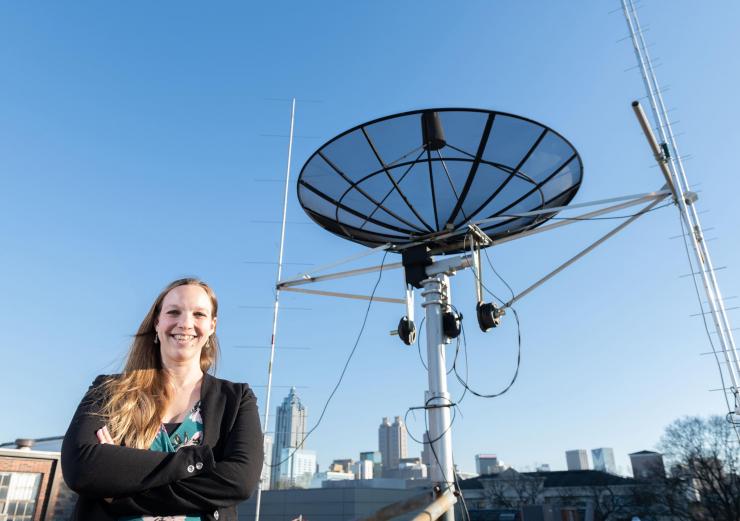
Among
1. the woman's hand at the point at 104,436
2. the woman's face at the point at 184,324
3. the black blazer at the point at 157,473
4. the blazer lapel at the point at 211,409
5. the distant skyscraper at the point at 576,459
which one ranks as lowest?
the black blazer at the point at 157,473

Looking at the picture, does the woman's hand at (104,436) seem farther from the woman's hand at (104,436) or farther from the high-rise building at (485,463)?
the high-rise building at (485,463)

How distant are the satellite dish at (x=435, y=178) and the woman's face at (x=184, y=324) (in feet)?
18.8

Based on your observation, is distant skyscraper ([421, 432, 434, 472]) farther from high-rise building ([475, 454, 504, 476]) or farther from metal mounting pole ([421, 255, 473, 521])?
high-rise building ([475, 454, 504, 476])

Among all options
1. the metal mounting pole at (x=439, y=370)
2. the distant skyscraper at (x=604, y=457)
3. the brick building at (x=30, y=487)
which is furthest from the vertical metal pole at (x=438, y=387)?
the distant skyscraper at (x=604, y=457)

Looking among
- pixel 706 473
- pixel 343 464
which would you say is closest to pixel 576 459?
pixel 343 464

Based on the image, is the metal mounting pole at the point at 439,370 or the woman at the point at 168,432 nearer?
the woman at the point at 168,432

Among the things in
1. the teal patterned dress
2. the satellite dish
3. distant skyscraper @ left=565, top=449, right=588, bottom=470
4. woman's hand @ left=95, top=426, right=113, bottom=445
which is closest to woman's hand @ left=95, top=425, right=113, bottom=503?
woman's hand @ left=95, top=426, right=113, bottom=445

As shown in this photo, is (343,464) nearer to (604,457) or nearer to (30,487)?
(604,457)

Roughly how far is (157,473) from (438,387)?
202 inches

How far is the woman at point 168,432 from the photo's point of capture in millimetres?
1839

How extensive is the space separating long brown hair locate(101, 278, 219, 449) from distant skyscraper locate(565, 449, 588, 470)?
164 metres

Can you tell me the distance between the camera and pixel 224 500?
195cm

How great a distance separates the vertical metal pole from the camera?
20.6ft

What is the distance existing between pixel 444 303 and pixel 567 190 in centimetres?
319
